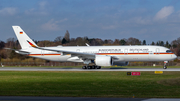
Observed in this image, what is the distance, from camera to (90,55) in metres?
39.8

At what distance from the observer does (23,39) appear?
46031 mm

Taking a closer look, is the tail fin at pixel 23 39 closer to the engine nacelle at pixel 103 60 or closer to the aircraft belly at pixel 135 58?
the engine nacelle at pixel 103 60

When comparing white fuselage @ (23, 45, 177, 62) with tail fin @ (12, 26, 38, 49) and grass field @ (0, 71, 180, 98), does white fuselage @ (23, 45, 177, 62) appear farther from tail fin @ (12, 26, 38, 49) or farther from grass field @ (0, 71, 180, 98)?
grass field @ (0, 71, 180, 98)

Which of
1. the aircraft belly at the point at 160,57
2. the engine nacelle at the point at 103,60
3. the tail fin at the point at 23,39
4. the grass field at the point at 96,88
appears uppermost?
the tail fin at the point at 23,39

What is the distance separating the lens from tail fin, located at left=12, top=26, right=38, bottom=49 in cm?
4581

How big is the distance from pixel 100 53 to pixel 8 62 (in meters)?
Result: 33.7

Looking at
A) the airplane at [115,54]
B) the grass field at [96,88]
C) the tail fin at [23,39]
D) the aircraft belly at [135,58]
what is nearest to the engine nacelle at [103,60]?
the airplane at [115,54]

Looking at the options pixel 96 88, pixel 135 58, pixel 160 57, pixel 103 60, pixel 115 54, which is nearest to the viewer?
pixel 96 88

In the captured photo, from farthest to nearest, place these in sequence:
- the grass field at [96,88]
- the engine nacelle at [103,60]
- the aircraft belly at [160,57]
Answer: the aircraft belly at [160,57], the engine nacelle at [103,60], the grass field at [96,88]

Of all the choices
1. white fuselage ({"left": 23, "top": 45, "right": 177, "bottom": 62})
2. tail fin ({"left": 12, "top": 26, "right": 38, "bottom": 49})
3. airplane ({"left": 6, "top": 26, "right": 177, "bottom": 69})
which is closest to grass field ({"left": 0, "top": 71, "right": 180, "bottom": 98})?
airplane ({"left": 6, "top": 26, "right": 177, "bottom": 69})

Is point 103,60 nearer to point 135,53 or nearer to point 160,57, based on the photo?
point 135,53

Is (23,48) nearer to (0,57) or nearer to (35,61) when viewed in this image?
(35,61)

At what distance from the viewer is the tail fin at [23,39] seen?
45.8 metres

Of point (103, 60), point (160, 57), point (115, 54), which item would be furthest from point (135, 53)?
point (103, 60)
